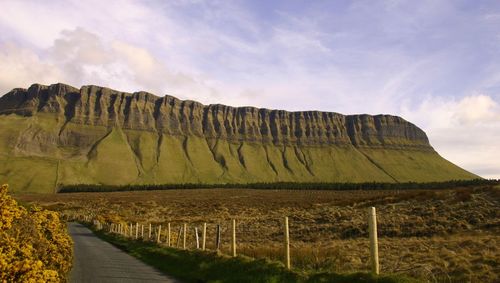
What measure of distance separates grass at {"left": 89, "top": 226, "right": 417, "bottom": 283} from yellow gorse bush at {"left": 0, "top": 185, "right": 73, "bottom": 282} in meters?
4.24

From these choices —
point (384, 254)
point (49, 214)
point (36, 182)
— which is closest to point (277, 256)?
point (384, 254)

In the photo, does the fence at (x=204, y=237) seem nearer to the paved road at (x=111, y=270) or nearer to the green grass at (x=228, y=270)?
the green grass at (x=228, y=270)

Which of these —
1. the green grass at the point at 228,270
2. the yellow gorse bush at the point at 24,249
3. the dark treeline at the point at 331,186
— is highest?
the dark treeline at the point at 331,186

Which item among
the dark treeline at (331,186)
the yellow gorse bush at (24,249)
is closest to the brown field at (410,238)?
the yellow gorse bush at (24,249)

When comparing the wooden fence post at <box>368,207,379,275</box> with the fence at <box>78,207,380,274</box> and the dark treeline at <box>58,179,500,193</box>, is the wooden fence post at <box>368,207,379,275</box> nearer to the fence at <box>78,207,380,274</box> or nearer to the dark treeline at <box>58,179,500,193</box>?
the fence at <box>78,207,380,274</box>

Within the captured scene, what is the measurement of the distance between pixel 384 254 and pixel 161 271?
8678 millimetres

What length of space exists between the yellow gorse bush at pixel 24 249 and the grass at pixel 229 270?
167 inches

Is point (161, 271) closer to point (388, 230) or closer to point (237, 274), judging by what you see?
point (237, 274)

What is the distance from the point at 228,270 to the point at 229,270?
0.11 ft

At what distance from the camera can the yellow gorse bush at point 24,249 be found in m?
8.05

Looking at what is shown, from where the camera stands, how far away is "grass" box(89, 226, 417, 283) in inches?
447

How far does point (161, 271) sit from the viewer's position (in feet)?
58.7

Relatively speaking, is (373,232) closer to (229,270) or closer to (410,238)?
(229,270)

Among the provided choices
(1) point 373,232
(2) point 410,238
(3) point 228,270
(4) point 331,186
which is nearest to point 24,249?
(1) point 373,232
